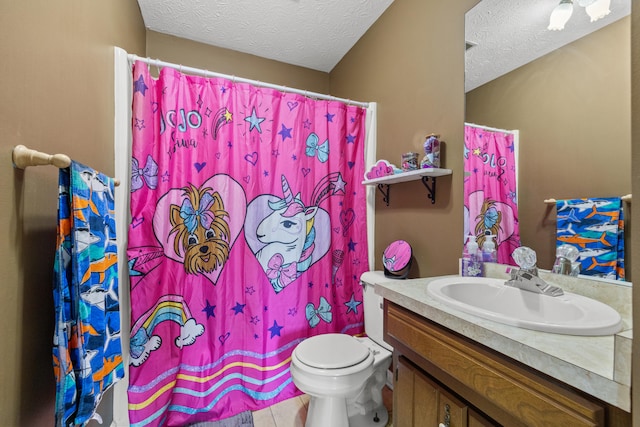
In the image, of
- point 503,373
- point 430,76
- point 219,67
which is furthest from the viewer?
point 219,67

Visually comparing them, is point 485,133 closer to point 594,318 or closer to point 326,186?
point 594,318

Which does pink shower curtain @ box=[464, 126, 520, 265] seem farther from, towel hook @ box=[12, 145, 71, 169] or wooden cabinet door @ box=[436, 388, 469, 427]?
towel hook @ box=[12, 145, 71, 169]

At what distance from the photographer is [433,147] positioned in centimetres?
133

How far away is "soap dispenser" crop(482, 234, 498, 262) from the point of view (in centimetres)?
115

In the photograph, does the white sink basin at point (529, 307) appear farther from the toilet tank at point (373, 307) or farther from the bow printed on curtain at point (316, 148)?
the bow printed on curtain at point (316, 148)

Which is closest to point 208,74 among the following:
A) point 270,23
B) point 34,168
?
point 270,23

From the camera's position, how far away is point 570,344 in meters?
0.58

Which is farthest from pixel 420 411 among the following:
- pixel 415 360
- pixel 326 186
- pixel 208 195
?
pixel 208 195

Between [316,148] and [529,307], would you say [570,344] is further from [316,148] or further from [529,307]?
[316,148]

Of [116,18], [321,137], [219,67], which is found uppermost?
[219,67]

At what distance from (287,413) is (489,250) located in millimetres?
1439

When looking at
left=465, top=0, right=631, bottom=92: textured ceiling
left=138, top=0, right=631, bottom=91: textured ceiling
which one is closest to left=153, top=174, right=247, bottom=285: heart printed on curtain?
left=138, top=0, right=631, bottom=91: textured ceiling

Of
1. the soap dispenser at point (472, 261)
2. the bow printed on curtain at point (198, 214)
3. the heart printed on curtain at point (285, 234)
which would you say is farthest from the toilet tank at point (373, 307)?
the bow printed on curtain at point (198, 214)

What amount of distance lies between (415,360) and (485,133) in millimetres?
1012
